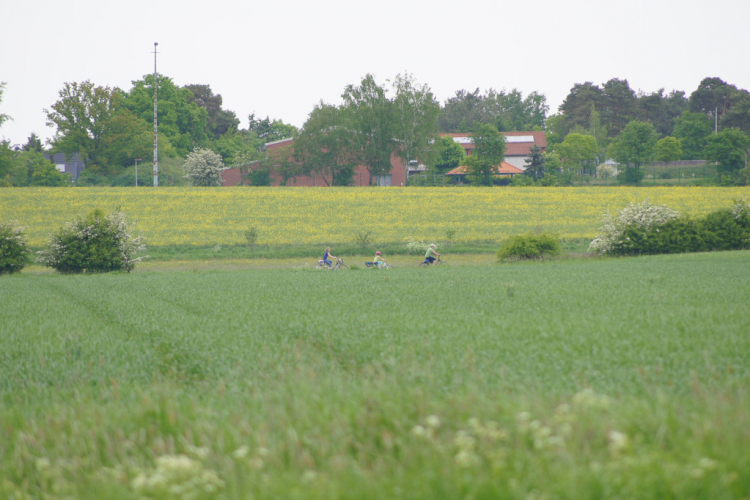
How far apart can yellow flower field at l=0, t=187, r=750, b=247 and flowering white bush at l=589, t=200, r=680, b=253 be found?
8.59 m

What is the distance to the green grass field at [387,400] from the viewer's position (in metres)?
3.13

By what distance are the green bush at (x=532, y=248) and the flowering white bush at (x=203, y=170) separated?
52.6 metres

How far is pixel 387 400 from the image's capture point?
14.2 feet

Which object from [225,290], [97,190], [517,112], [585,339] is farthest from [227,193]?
[517,112]

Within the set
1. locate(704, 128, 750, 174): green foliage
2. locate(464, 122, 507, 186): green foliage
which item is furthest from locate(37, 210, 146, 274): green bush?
locate(704, 128, 750, 174): green foliage

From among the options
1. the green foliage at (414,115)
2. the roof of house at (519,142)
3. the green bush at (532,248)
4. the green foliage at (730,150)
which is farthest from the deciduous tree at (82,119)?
the green foliage at (730,150)

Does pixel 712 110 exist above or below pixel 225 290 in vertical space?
above

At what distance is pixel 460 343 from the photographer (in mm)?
8188

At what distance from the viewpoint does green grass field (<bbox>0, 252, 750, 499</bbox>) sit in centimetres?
313

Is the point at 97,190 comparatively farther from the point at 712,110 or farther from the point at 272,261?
the point at 712,110

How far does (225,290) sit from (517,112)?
13128 cm

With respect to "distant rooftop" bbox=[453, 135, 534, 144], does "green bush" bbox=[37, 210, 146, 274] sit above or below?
below

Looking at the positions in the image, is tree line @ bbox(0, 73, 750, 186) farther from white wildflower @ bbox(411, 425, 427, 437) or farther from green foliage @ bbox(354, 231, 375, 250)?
white wildflower @ bbox(411, 425, 427, 437)

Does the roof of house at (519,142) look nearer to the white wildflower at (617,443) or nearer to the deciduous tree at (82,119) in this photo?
the deciduous tree at (82,119)
